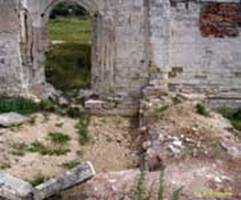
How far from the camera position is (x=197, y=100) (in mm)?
13992

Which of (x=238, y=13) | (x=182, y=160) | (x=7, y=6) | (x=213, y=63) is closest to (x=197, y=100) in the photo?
(x=213, y=63)

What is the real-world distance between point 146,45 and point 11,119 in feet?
9.53

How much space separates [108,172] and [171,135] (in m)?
1.76

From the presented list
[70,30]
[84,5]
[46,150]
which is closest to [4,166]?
[46,150]

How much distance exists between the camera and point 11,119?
43.7 ft

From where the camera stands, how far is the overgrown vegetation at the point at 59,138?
12.8m

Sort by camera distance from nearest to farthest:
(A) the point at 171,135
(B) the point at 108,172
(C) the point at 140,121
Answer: (B) the point at 108,172 < (A) the point at 171,135 < (C) the point at 140,121

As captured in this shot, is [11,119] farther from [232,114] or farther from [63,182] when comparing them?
[232,114]

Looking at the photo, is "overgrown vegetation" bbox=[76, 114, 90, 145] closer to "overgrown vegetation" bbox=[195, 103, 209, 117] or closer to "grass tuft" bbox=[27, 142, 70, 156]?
"grass tuft" bbox=[27, 142, 70, 156]

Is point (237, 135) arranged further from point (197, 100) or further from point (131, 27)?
point (131, 27)

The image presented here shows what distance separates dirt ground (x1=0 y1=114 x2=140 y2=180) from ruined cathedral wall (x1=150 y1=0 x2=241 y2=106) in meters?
1.42

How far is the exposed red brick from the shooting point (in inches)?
554

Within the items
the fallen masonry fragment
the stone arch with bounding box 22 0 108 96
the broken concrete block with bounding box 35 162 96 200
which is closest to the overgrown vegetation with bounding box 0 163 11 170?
the fallen masonry fragment

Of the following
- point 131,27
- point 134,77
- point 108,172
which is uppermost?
point 131,27
